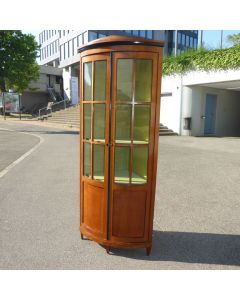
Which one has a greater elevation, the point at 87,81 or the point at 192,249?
the point at 87,81

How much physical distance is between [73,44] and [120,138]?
32580 millimetres

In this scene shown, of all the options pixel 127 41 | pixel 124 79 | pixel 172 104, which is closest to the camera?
pixel 127 41

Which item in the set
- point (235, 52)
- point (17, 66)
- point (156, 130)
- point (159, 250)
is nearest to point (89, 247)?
point (159, 250)

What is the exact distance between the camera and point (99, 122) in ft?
10.2

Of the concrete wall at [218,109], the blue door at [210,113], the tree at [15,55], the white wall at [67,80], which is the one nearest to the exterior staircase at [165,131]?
the concrete wall at [218,109]

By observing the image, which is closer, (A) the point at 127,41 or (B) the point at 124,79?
(A) the point at 127,41

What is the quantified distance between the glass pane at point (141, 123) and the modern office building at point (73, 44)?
22820 mm

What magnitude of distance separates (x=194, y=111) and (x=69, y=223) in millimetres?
14405

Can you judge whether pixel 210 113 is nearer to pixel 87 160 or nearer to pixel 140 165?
pixel 140 165

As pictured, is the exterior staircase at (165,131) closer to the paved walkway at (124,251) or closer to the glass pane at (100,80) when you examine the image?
the paved walkway at (124,251)

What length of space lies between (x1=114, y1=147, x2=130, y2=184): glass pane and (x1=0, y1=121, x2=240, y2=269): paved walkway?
945 mm

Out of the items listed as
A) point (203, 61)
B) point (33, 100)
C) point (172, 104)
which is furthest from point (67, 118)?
point (33, 100)

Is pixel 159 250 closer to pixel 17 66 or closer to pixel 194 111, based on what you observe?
pixel 194 111

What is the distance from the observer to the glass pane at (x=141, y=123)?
9.88 ft
